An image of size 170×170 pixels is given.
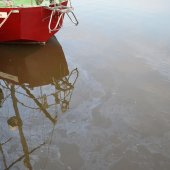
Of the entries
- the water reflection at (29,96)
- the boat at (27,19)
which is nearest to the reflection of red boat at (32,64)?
the water reflection at (29,96)

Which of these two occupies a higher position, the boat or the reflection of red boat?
the boat

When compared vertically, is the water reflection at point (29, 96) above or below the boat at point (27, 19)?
below

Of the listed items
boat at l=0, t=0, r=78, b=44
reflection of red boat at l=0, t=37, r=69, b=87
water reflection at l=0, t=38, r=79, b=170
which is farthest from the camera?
boat at l=0, t=0, r=78, b=44

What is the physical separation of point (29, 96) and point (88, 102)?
5.13 ft

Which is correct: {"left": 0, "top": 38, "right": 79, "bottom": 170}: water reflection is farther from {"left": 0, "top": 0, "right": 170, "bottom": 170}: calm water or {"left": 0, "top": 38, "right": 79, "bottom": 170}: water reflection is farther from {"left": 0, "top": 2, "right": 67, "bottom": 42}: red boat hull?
{"left": 0, "top": 2, "right": 67, "bottom": 42}: red boat hull

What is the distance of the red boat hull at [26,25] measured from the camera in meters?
9.62

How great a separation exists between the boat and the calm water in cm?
49

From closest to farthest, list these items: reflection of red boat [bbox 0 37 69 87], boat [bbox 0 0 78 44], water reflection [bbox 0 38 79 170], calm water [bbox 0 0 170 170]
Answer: calm water [bbox 0 0 170 170] < water reflection [bbox 0 38 79 170] < reflection of red boat [bbox 0 37 69 87] < boat [bbox 0 0 78 44]

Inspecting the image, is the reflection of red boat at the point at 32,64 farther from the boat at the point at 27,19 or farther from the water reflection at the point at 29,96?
the boat at the point at 27,19

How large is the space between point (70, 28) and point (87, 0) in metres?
6.57

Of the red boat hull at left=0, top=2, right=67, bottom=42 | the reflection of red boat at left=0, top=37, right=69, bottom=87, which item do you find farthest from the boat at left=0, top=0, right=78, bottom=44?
the reflection of red boat at left=0, top=37, right=69, bottom=87

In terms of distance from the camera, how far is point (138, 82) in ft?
28.3

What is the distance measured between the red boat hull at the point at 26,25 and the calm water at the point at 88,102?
47 cm

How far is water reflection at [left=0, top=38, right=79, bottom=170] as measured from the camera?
5.84m
